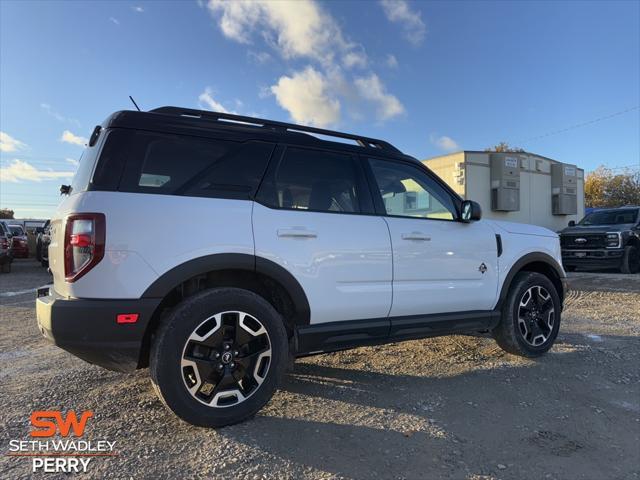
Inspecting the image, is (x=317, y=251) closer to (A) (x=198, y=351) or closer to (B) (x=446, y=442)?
(A) (x=198, y=351)

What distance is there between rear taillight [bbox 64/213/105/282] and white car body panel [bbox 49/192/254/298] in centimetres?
3

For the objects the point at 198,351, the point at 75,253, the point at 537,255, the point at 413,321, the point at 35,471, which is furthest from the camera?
the point at 537,255

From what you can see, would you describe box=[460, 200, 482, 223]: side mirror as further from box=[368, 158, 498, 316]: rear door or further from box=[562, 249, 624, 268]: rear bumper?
box=[562, 249, 624, 268]: rear bumper

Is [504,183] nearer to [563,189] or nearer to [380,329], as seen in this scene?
[563,189]

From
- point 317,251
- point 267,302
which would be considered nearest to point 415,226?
point 317,251

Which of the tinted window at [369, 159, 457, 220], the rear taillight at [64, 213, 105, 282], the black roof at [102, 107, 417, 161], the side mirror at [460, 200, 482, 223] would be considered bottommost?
the rear taillight at [64, 213, 105, 282]

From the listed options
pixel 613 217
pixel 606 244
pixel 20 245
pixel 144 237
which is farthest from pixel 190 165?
pixel 20 245

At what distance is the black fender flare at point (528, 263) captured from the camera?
433cm

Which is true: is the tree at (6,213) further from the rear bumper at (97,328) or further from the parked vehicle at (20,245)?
the rear bumper at (97,328)

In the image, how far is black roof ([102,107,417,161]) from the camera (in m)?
2.95

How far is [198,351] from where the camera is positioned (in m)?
2.88

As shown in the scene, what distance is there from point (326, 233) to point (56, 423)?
2.21 meters

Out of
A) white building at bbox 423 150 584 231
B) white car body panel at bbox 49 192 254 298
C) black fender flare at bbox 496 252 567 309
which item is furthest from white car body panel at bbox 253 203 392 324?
white building at bbox 423 150 584 231

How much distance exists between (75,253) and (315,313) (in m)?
1.59
